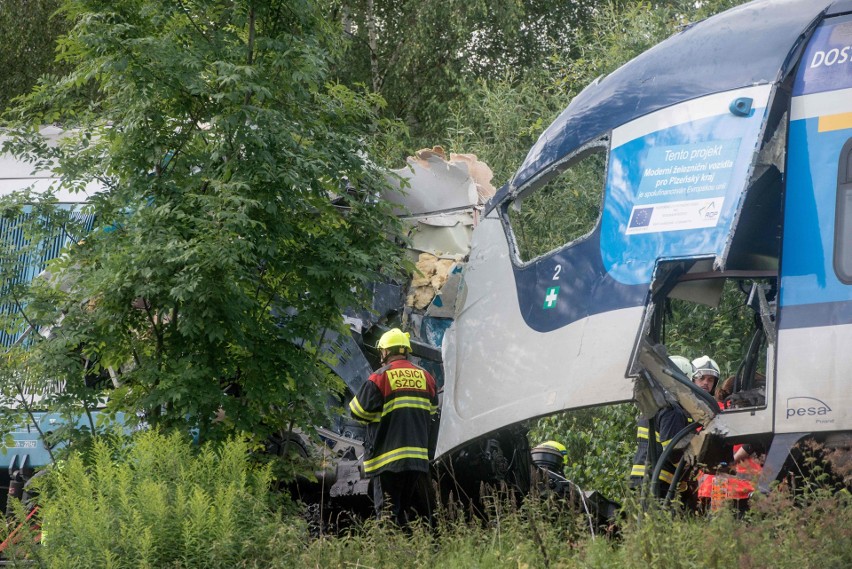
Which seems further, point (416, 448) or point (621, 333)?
point (416, 448)

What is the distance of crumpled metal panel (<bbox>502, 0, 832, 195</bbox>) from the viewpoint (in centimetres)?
725

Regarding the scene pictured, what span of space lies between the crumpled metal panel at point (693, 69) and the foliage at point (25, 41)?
1587cm

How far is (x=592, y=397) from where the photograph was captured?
7492 mm

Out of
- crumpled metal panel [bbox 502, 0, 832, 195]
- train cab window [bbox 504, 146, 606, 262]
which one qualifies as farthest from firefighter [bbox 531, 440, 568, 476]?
train cab window [bbox 504, 146, 606, 262]

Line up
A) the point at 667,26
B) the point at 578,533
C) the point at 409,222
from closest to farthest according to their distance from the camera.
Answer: the point at 578,533 → the point at 409,222 → the point at 667,26

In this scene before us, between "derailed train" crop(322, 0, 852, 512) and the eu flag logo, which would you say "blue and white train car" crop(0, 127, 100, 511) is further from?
the eu flag logo

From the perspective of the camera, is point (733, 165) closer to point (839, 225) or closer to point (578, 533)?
point (839, 225)

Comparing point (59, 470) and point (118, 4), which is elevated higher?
point (118, 4)

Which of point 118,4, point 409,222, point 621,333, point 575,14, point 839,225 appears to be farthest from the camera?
point 575,14

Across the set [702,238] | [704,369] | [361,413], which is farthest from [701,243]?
[361,413]

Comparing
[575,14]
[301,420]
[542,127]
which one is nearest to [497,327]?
[301,420]

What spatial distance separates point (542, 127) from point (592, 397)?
7539mm

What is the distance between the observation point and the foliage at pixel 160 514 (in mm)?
6543

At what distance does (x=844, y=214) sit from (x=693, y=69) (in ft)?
4.72
